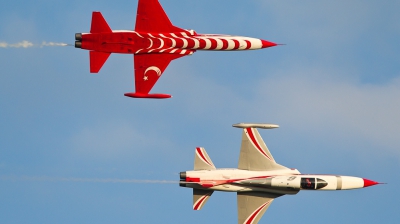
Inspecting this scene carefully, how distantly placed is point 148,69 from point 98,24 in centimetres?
410

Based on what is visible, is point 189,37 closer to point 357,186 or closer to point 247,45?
point 247,45

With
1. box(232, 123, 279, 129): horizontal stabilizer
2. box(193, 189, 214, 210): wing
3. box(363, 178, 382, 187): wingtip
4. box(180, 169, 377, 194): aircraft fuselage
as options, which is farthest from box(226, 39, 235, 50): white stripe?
box(363, 178, 382, 187): wingtip

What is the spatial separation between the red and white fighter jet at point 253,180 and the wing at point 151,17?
7540mm

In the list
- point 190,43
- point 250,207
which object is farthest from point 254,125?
point 190,43

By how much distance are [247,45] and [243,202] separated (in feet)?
31.3

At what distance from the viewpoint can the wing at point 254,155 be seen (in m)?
107

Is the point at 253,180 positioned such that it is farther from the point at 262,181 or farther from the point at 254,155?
the point at 254,155

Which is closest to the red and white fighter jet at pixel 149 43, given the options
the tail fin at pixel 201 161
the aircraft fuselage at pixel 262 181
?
the tail fin at pixel 201 161

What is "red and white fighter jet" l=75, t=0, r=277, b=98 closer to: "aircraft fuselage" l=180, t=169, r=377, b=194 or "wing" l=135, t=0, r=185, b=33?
"wing" l=135, t=0, r=185, b=33

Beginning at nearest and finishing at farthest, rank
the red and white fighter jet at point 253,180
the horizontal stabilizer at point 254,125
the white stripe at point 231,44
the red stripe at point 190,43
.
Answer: the red and white fighter jet at point 253,180 < the horizontal stabilizer at point 254,125 < the red stripe at point 190,43 < the white stripe at point 231,44

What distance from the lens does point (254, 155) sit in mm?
106875

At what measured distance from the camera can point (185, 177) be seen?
10550 cm

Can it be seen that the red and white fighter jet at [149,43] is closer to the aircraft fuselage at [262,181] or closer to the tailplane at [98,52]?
the tailplane at [98,52]

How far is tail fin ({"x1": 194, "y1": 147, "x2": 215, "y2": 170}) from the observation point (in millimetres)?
105938
